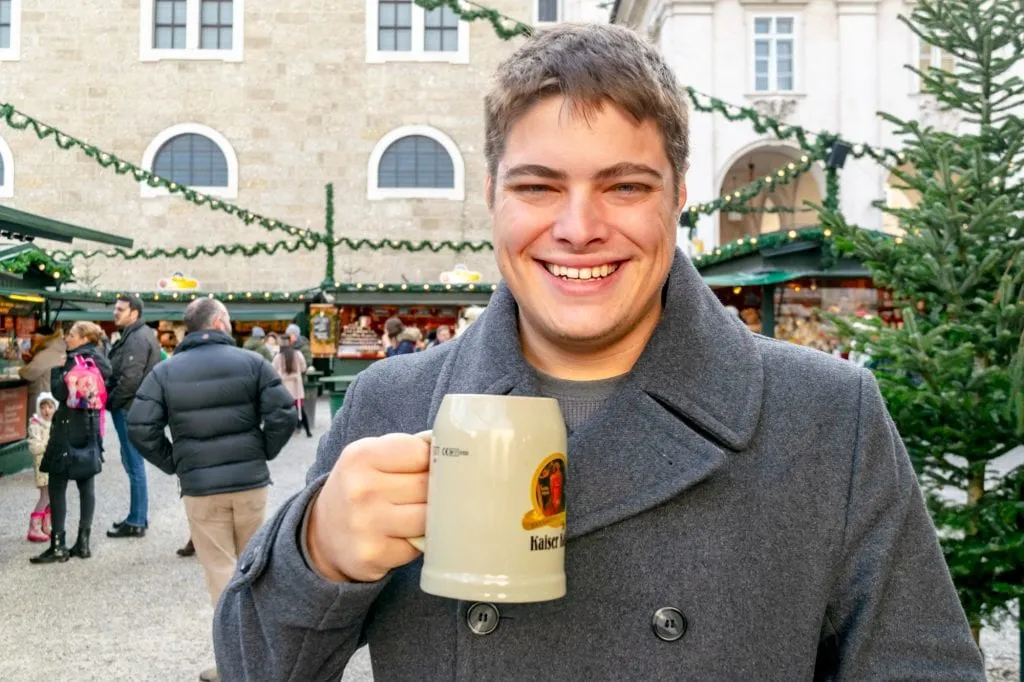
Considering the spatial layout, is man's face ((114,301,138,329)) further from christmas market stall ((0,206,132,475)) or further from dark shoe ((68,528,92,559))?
dark shoe ((68,528,92,559))

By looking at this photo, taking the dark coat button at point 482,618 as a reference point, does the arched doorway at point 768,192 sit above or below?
above

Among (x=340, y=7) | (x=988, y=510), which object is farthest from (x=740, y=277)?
(x=340, y=7)

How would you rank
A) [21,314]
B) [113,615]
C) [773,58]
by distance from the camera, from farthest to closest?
[773,58] → [21,314] → [113,615]

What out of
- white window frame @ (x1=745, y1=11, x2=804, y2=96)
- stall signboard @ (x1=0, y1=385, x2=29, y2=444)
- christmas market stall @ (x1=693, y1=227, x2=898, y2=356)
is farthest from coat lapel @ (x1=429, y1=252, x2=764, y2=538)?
white window frame @ (x1=745, y1=11, x2=804, y2=96)

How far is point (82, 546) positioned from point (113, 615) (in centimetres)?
143

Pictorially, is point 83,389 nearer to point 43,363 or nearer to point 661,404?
point 43,363

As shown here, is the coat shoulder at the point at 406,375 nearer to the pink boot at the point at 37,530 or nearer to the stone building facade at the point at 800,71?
the pink boot at the point at 37,530

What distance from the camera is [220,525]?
15.7 ft

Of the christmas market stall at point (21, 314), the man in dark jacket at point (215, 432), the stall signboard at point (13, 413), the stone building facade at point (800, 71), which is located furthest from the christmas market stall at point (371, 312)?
the man in dark jacket at point (215, 432)

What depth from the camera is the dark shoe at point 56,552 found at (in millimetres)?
6164

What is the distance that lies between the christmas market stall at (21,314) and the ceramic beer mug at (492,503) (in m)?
7.84

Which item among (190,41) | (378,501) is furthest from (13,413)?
(190,41)

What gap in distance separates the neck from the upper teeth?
0.42ft

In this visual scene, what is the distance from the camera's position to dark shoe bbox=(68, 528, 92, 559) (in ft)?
20.5
